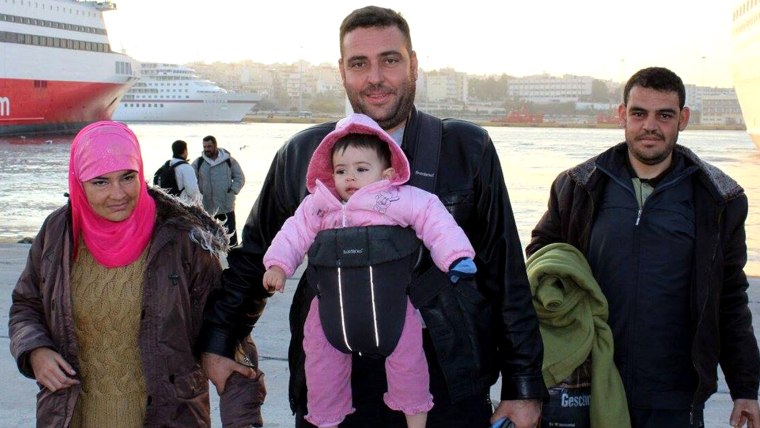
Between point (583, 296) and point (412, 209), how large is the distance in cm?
80

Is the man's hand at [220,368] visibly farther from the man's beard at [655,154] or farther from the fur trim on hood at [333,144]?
the man's beard at [655,154]

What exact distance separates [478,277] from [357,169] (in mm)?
453

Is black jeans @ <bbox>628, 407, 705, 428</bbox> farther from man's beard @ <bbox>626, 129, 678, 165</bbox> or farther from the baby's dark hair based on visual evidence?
the baby's dark hair

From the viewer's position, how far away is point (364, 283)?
2281 mm

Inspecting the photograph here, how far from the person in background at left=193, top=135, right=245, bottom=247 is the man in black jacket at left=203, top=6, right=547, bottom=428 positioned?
7.52 m

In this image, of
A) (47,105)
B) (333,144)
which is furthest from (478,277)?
(47,105)

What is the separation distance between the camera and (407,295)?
2.36m

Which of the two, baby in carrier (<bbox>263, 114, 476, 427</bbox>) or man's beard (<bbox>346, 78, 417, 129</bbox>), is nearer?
baby in carrier (<bbox>263, 114, 476, 427</bbox>)

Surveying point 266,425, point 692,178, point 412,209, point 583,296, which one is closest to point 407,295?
point 412,209

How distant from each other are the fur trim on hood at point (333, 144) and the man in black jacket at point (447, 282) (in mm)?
105

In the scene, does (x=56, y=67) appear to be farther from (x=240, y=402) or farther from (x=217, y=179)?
(x=240, y=402)

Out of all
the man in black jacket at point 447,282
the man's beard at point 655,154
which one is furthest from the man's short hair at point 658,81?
the man in black jacket at point 447,282

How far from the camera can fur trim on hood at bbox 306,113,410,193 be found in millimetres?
2334

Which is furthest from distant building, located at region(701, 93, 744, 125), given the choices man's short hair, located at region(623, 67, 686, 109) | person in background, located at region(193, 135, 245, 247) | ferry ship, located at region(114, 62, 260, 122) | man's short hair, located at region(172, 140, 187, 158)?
man's short hair, located at region(623, 67, 686, 109)
